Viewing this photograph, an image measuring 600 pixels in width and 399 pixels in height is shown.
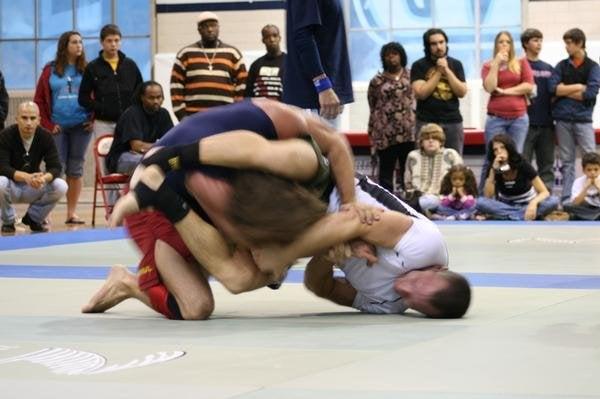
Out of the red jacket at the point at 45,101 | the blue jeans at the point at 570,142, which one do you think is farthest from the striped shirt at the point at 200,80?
the blue jeans at the point at 570,142

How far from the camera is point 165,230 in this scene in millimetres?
4656

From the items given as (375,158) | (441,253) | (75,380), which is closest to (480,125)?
(375,158)

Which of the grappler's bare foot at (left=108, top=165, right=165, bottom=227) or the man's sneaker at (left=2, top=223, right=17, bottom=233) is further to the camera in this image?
the man's sneaker at (left=2, top=223, right=17, bottom=233)

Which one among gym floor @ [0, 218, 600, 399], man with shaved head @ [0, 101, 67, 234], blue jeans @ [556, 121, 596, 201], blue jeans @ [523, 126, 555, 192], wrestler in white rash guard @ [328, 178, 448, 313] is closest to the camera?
gym floor @ [0, 218, 600, 399]

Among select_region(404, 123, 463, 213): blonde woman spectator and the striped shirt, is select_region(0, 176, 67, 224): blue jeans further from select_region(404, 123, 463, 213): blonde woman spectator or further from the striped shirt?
select_region(404, 123, 463, 213): blonde woman spectator

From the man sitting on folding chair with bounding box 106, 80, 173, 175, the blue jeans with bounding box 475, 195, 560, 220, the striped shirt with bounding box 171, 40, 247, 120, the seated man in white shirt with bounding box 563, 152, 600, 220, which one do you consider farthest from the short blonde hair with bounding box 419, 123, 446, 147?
the man sitting on folding chair with bounding box 106, 80, 173, 175

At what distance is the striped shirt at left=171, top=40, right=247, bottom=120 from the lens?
440 inches

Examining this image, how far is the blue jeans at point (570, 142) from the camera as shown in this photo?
1194 cm

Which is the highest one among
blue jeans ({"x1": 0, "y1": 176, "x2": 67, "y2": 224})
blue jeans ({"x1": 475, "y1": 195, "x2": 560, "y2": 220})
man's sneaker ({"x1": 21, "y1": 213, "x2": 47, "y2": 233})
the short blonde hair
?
the short blonde hair

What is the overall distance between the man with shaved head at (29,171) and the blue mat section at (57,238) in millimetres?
606

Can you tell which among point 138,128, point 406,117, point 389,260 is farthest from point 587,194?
point 389,260

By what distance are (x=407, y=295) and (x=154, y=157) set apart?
916 millimetres

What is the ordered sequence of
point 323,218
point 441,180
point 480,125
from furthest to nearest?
point 480,125, point 441,180, point 323,218

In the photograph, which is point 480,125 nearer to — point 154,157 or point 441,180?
point 441,180
